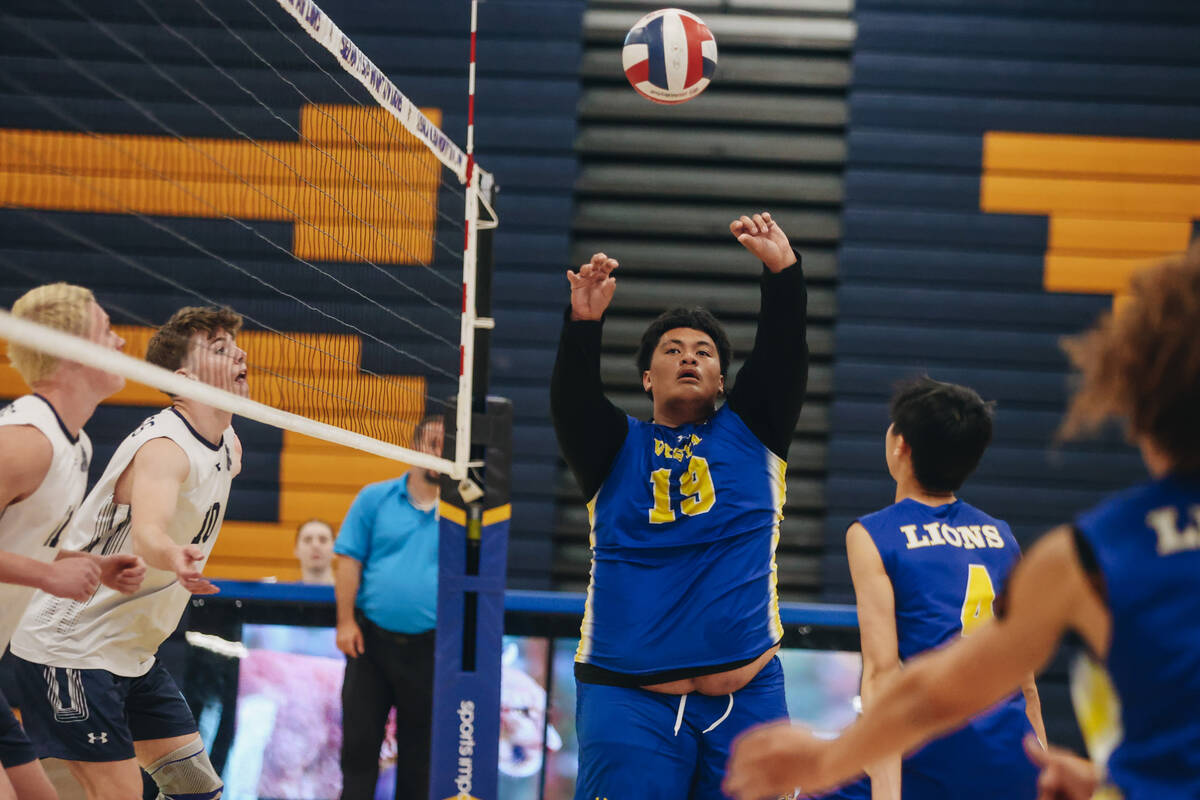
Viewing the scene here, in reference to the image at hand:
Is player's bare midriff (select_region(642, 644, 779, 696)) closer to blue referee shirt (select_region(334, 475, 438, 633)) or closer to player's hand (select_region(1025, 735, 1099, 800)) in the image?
player's hand (select_region(1025, 735, 1099, 800))

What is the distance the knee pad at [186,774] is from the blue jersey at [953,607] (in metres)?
2.37

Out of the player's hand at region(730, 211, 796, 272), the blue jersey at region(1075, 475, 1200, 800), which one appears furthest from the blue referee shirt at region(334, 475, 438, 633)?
the blue jersey at region(1075, 475, 1200, 800)

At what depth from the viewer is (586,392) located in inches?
130

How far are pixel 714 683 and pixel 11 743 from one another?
1.95 meters

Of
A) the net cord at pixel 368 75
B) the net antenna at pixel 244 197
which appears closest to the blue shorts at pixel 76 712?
the net cord at pixel 368 75

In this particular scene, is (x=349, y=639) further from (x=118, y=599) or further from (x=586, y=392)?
(x=586, y=392)

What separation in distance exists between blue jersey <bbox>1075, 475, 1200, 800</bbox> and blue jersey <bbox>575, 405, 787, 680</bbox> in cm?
182

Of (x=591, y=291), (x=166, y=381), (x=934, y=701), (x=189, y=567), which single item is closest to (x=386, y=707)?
(x=189, y=567)

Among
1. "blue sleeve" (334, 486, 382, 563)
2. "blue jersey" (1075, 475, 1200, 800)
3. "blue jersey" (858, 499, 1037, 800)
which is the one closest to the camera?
"blue jersey" (1075, 475, 1200, 800)

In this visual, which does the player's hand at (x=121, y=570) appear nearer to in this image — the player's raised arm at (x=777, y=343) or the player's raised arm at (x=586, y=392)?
the player's raised arm at (x=586, y=392)

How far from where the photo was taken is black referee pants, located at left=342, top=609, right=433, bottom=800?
497 centimetres

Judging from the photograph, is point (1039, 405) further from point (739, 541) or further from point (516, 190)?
point (739, 541)

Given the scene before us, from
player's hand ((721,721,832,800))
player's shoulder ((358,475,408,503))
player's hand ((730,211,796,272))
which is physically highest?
player's hand ((730,211,796,272))

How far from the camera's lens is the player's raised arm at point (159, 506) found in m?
3.20
